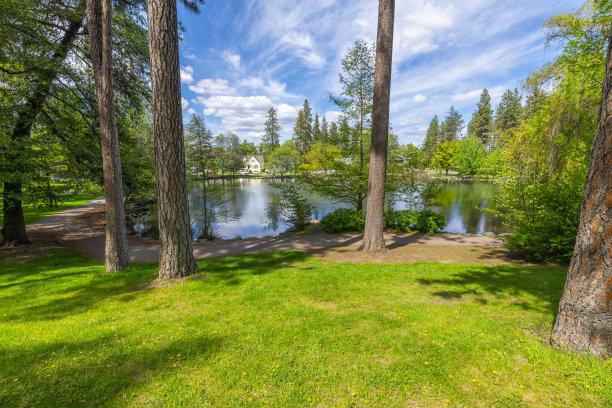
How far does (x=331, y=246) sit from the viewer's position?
355 inches

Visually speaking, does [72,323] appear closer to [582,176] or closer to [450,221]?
[582,176]

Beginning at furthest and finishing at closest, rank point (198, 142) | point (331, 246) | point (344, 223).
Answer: point (198, 142) < point (344, 223) < point (331, 246)

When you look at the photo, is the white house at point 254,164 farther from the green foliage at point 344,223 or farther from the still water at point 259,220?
the green foliage at point 344,223

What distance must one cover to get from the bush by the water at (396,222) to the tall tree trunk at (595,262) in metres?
8.86

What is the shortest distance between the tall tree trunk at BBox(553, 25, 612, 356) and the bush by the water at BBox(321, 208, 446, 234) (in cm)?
886

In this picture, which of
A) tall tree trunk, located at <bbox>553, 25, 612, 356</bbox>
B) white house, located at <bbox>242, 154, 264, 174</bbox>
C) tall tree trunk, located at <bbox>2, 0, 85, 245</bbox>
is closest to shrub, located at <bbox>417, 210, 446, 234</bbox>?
A: tall tree trunk, located at <bbox>553, 25, 612, 356</bbox>

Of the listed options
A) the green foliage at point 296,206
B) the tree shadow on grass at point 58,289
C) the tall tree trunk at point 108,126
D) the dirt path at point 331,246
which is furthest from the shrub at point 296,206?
the tree shadow on grass at point 58,289

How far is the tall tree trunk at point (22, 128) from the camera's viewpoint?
23.0 ft

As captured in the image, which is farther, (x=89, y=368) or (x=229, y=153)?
(x=229, y=153)

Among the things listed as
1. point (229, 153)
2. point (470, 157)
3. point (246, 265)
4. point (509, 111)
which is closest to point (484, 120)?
point (509, 111)

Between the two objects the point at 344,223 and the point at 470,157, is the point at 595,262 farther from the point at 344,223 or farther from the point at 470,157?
the point at 470,157

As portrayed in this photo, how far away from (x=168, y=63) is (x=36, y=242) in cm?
987

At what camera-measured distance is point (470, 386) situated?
7.68 ft

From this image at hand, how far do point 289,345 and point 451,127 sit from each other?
8019 centimetres
